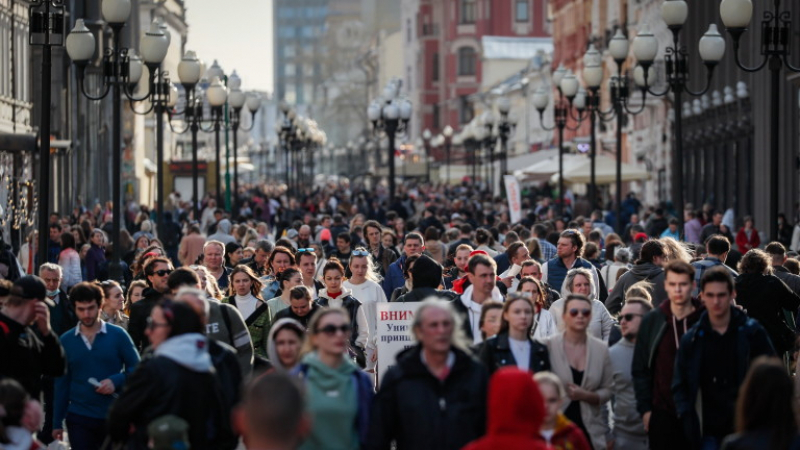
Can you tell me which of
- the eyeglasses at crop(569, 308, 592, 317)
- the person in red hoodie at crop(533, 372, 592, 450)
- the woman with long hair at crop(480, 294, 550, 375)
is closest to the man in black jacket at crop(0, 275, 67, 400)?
the woman with long hair at crop(480, 294, 550, 375)

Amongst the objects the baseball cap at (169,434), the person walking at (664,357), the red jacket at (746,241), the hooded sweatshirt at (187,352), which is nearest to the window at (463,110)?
the red jacket at (746,241)

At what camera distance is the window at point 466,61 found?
441 feet

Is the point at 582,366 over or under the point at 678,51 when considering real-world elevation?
under

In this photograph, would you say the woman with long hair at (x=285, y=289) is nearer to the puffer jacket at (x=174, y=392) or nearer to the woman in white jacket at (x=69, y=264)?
the puffer jacket at (x=174, y=392)

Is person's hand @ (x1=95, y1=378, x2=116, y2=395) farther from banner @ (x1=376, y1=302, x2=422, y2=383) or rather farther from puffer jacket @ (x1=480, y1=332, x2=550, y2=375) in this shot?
banner @ (x1=376, y1=302, x2=422, y2=383)

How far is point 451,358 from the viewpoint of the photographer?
8.69 meters

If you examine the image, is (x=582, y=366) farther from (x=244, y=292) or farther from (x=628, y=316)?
(x=244, y=292)

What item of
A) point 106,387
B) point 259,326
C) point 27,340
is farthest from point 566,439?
point 259,326

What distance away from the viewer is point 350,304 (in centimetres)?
1427

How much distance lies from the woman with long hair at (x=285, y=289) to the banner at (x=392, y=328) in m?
0.67

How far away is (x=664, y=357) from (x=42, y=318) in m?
3.61

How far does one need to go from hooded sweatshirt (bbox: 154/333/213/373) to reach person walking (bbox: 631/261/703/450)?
3133 mm

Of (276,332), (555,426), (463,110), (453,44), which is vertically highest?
(453,44)

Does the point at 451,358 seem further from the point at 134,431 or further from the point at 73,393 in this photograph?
the point at 73,393
